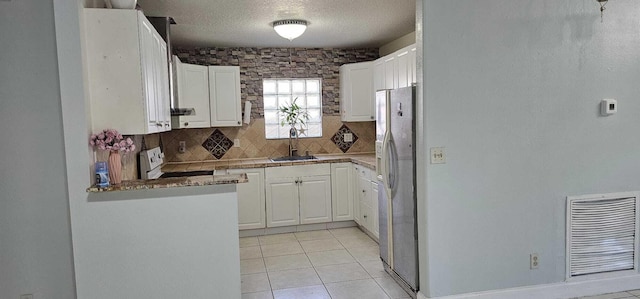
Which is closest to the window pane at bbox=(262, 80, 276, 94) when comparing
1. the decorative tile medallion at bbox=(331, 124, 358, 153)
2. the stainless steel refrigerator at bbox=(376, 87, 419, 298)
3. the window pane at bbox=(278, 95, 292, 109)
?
the window pane at bbox=(278, 95, 292, 109)

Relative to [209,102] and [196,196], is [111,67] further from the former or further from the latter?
[209,102]

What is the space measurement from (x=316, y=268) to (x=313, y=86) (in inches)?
107

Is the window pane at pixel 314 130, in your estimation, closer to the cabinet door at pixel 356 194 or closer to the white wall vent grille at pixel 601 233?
the cabinet door at pixel 356 194

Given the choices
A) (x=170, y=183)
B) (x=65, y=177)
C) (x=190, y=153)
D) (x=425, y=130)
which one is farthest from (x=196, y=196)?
(x=190, y=153)

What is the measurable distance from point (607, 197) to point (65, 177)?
3.60 m

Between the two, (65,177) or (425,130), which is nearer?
(65,177)

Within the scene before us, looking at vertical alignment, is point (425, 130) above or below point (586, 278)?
above

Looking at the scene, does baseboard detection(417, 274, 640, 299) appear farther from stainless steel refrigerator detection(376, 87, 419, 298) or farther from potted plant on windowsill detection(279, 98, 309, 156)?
potted plant on windowsill detection(279, 98, 309, 156)

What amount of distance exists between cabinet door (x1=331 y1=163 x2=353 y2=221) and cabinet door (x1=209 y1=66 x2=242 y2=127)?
139 centimetres

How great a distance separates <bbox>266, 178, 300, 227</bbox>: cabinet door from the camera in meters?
4.96

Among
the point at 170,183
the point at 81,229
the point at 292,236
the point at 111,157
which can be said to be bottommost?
the point at 292,236

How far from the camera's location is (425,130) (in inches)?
110

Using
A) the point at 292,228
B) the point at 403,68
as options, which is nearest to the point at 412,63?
the point at 403,68

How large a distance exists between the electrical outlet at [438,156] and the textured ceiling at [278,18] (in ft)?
4.63
